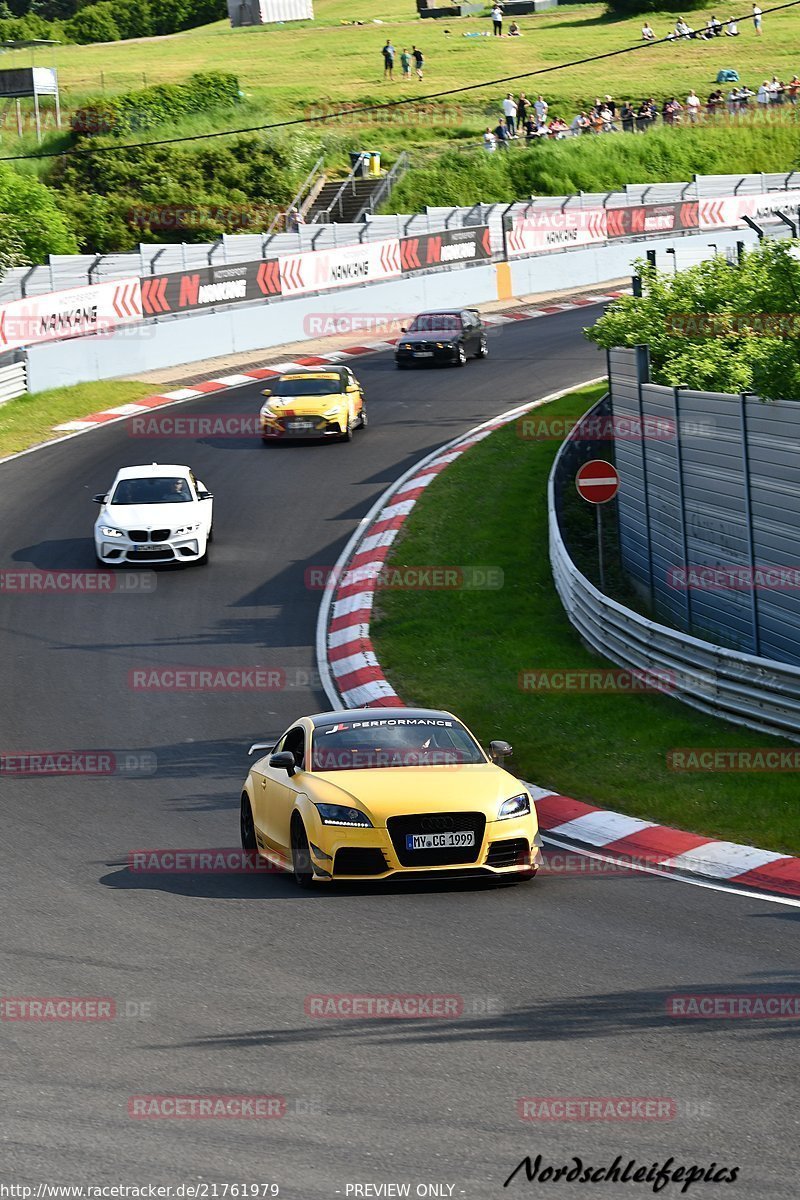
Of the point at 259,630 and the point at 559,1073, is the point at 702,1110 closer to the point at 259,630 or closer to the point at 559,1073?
the point at 559,1073

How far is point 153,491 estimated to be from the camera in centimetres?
2470

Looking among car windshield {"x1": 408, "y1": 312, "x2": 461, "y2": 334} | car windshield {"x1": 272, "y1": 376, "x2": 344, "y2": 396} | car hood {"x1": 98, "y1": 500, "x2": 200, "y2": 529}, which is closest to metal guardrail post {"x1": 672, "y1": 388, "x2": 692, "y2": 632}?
car hood {"x1": 98, "y1": 500, "x2": 200, "y2": 529}

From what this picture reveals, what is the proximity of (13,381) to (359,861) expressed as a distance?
963 inches

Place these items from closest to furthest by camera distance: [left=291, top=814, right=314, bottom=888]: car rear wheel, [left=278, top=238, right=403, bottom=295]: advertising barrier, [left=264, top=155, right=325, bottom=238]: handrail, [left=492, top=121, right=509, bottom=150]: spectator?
[left=291, top=814, right=314, bottom=888]: car rear wheel → [left=278, top=238, right=403, bottom=295]: advertising barrier → [left=264, top=155, right=325, bottom=238]: handrail → [left=492, top=121, right=509, bottom=150]: spectator

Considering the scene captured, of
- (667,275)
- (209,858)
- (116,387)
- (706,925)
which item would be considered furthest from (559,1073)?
(116,387)

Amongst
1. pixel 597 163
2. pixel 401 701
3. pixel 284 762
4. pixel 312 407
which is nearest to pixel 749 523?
pixel 401 701

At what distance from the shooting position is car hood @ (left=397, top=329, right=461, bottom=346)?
38938 millimetres

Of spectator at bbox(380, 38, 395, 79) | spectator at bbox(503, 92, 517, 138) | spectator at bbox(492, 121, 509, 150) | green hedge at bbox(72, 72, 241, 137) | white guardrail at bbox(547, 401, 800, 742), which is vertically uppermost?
spectator at bbox(380, 38, 395, 79)

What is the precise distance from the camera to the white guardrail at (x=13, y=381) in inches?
1328

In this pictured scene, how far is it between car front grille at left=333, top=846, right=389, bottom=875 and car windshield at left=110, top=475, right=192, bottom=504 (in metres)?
13.6

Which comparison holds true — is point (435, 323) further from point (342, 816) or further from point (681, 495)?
point (342, 816)

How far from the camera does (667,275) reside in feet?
76.0

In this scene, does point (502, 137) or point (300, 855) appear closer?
point (300, 855)

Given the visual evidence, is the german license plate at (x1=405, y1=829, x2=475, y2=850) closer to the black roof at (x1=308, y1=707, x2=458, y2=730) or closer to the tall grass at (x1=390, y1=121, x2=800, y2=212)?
the black roof at (x1=308, y1=707, x2=458, y2=730)
